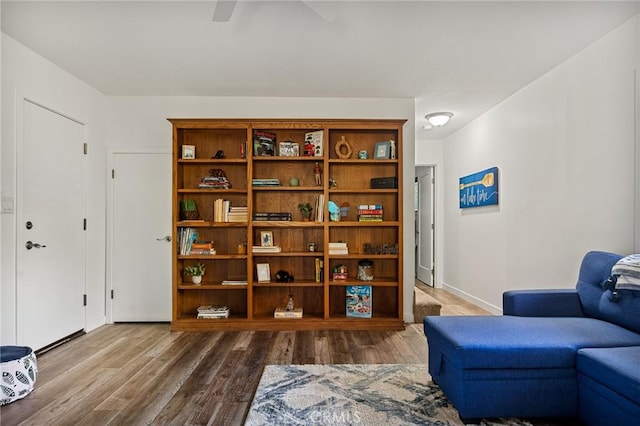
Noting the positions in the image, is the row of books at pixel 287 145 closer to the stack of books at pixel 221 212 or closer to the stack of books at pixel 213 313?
the stack of books at pixel 221 212

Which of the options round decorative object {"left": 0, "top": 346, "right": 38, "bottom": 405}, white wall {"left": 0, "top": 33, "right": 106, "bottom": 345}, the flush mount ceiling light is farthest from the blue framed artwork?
round decorative object {"left": 0, "top": 346, "right": 38, "bottom": 405}

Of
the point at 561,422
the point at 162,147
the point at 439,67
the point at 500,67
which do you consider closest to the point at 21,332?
the point at 162,147

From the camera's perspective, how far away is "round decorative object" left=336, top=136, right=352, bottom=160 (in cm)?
428

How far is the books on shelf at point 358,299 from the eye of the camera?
418cm

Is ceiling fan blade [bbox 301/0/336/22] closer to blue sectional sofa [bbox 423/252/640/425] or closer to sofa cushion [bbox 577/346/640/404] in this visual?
blue sectional sofa [bbox 423/252/640/425]

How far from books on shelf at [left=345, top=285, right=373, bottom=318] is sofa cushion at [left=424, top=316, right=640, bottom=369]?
1.73m

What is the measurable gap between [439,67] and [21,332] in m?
4.25

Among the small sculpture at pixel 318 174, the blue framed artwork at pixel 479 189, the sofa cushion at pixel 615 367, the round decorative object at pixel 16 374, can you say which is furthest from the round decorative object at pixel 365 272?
the round decorative object at pixel 16 374

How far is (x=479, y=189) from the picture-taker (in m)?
5.09

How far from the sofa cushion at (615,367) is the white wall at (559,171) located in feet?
3.77

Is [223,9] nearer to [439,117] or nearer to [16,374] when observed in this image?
[16,374]

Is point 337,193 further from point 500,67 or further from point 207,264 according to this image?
point 500,67

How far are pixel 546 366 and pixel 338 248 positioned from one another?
2.39 metres

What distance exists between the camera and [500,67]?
139 inches
